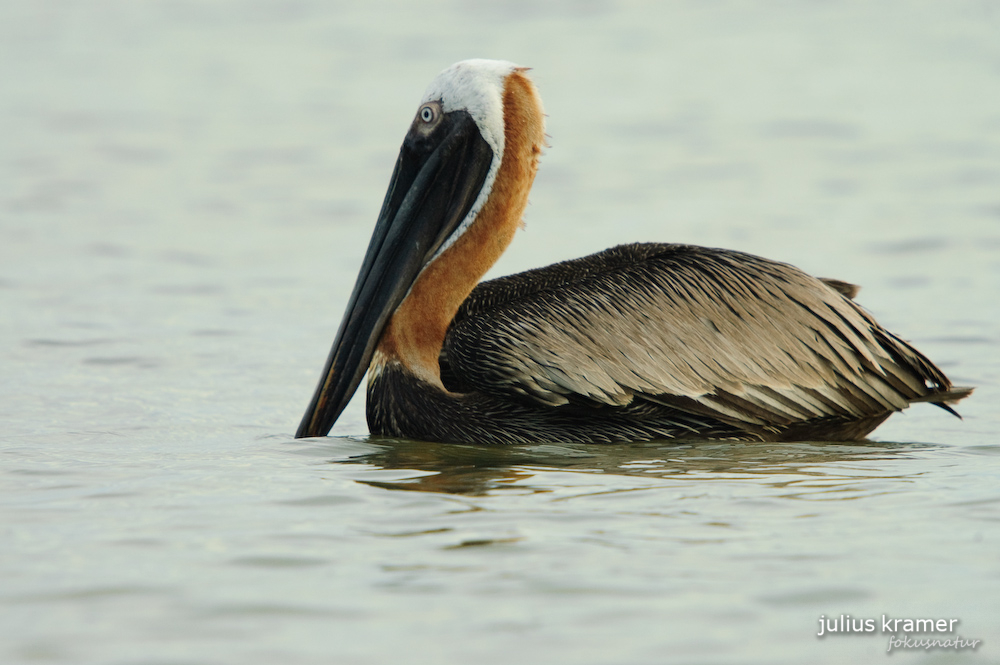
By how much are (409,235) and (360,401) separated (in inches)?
52.5

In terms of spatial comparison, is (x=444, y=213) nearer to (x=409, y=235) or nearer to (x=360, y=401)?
(x=409, y=235)

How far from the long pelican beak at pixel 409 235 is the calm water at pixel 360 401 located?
31cm

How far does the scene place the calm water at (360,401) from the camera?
3.27m

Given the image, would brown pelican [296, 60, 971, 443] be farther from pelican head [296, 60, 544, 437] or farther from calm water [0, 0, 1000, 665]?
calm water [0, 0, 1000, 665]

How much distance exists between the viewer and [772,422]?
16.8 ft

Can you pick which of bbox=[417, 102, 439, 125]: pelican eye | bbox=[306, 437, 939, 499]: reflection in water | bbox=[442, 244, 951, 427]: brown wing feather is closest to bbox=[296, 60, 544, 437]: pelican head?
bbox=[417, 102, 439, 125]: pelican eye

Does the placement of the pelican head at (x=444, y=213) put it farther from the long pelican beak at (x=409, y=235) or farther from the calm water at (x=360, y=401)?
the calm water at (x=360, y=401)

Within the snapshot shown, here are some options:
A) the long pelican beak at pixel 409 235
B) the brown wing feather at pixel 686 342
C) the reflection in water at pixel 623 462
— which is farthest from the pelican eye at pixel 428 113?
the reflection in water at pixel 623 462

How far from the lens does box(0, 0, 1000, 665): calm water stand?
10.7 ft

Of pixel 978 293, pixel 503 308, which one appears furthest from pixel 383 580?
pixel 978 293

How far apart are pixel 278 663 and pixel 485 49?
50.1 feet

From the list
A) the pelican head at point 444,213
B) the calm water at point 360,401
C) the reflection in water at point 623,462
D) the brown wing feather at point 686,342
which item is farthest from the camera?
the pelican head at point 444,213

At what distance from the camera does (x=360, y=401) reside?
6.45m

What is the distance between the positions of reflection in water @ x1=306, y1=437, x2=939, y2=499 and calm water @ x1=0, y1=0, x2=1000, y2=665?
2 centimetres
